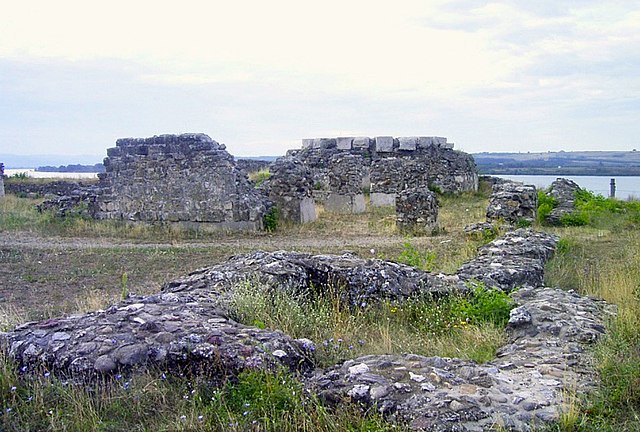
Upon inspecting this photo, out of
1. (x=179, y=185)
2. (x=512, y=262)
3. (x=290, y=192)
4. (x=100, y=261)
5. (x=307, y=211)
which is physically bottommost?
(x=100, y=261)

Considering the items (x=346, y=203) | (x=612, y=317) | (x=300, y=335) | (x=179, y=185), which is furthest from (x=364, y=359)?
(x=346, y=203)

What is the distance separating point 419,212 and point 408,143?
9.22 metres

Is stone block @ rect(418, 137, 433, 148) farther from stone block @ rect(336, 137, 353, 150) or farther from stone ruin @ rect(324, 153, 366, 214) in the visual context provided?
stone ruin @ rect(324, 153, 366, 214)

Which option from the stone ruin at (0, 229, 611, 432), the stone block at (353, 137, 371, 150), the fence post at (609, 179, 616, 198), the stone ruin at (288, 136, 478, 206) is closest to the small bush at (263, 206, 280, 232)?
the stone ruin at (288, 136, 478, 206)

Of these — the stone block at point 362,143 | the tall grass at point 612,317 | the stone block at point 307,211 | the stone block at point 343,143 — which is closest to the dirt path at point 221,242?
the stone block at point 307,211

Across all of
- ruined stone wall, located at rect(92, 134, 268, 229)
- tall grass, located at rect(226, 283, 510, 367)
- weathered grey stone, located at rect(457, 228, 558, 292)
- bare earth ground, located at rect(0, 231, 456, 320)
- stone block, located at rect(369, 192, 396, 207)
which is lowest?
bare earth ground, located at rect(0, 231, 456, 320)

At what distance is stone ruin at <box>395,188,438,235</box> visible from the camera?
15.4 meters

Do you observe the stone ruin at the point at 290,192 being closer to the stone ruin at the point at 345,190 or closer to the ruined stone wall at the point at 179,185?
the ruined stone wall at the point at 179,185

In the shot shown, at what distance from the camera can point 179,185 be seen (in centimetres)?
1664

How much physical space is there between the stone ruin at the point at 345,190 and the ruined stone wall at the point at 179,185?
16.0ft

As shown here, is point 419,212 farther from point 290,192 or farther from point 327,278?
point 327,278

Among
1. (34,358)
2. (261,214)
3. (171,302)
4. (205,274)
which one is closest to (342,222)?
(261,214)

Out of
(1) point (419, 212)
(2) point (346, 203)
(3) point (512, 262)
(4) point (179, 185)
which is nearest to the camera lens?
(3) point (512, 262)

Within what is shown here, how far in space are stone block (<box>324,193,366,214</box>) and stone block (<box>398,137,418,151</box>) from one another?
3.92 meters
